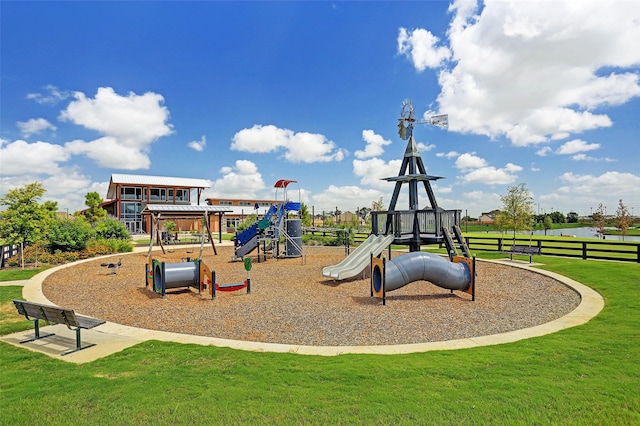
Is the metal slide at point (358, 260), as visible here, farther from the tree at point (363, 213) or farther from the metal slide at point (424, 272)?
the tree at point (363, 213)

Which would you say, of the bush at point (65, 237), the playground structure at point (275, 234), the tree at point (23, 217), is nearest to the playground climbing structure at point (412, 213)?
the playground structure at point (275, 234)

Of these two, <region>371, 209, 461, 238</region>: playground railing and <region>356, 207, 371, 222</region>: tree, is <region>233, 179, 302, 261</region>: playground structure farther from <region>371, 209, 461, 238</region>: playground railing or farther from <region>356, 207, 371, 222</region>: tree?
<region>356, 207, 371, 222</region>: tree

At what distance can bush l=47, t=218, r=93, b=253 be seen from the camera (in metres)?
22.7

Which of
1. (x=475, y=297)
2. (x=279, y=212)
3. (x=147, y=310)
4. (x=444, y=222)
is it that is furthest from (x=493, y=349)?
(x=279, y=212)

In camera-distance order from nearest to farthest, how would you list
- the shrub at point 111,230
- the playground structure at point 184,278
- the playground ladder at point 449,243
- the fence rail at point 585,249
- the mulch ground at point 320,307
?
1. the mulch ground at point 320,307
2. the playground structure at point 184,278
3. the playground ladder at point 449,243
4. the fence rail at point 585,249
5. the shrub at point 111,230

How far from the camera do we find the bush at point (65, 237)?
22.7 metres

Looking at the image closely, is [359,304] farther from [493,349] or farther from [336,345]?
[493,349]

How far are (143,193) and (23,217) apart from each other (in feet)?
122

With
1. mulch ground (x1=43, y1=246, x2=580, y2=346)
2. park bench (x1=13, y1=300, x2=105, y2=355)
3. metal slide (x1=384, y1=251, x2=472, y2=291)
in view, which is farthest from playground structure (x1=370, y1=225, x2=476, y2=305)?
park bench (x1=13, y1=300, x2=105, y2=355)

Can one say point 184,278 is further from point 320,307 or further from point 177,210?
point 177,210

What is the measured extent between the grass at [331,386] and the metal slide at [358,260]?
753cm

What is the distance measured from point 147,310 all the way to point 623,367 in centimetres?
1069

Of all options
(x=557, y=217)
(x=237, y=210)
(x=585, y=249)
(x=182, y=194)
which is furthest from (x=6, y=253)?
(x=557, y=217)

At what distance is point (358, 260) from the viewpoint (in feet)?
49.4
